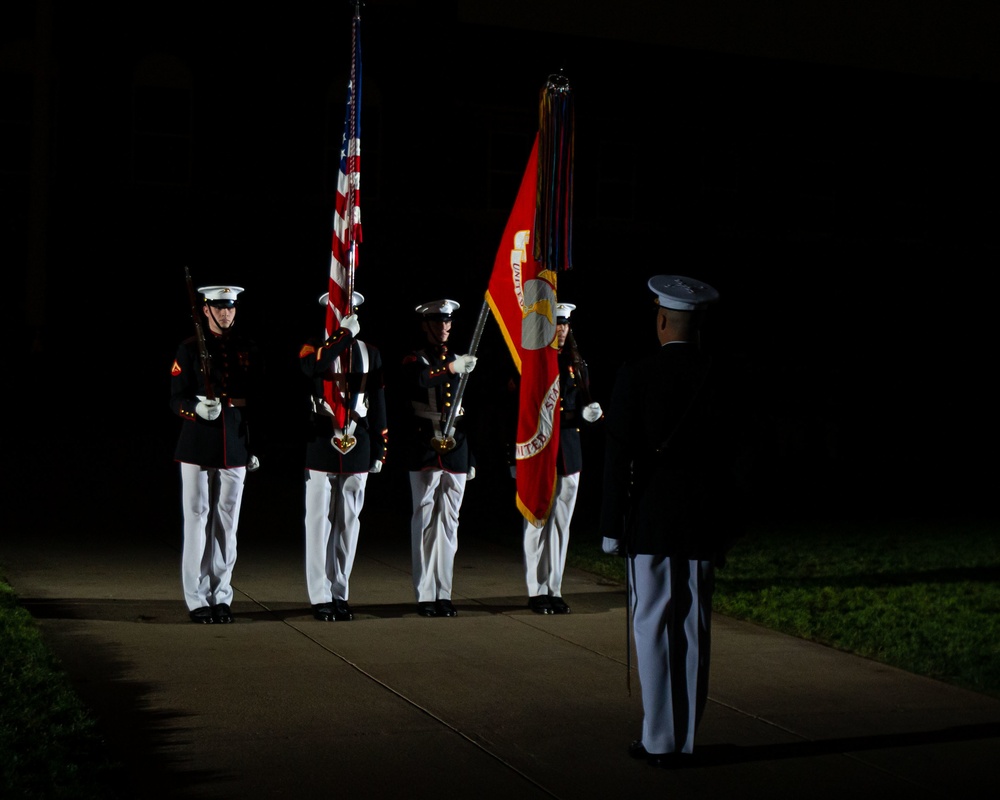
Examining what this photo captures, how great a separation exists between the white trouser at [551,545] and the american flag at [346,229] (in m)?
1.42

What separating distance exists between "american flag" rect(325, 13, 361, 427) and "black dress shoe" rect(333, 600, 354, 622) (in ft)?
3.57

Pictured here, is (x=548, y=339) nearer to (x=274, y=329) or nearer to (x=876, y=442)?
(x=274, y=329)

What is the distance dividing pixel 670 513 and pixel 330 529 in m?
3.59

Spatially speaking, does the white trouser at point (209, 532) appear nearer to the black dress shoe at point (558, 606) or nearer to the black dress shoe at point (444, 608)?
the black dress shoe at point (444, 608)

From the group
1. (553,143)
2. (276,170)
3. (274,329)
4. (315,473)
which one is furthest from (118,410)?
(553,143)

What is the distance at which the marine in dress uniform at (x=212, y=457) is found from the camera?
26.7 feet

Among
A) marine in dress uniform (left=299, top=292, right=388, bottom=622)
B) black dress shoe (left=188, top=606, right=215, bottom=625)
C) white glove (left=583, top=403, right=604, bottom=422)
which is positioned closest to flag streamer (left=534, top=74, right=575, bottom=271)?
marine in dress uniform (left=299, top=292, right=388, bottom=622)

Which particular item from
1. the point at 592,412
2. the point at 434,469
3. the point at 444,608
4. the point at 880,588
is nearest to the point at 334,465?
the point at 434,469

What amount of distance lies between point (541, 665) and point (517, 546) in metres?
4.82

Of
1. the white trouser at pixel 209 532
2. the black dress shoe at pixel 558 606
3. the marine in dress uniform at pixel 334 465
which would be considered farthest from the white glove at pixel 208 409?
the black dress shoe at pixel 558 606

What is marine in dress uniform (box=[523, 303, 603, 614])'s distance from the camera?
8.64 metres

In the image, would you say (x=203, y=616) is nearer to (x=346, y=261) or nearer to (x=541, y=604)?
(x=541, y=604)

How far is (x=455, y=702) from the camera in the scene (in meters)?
6.29

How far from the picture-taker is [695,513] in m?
5.27
